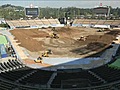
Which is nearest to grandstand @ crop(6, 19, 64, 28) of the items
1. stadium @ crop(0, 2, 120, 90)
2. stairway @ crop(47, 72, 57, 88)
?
stadium @ crop(0, 2, 120, 90)

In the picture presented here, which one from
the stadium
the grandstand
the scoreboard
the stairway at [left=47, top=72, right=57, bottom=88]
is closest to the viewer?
the stadium

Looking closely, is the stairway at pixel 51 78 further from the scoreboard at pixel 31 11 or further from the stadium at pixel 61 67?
the scoreboard at pixel 31 11

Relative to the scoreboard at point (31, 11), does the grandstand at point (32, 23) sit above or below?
below

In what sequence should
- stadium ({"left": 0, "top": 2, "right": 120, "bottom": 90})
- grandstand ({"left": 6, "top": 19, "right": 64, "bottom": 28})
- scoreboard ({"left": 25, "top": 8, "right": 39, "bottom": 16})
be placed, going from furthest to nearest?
scoreboard ({"left": 25, "top": 8, "right": 39, "bottom": 16})
grandstand ({"left": 6, "top": 19, "right": 64, "bottom": 28})
stadium ({"left": 0, "top": 2, "right": 120, "bottom": 90})

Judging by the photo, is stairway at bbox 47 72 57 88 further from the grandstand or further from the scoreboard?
the scoreboard

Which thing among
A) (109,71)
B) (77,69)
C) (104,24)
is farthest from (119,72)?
(104,24)

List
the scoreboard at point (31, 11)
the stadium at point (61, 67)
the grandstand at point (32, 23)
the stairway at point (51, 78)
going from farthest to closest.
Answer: the scoreboard at point (31, 11), the grandstand at point (32, 23), the stairway at point (51, 78), the stadium at point (61, 67)

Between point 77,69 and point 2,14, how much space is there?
398 feet

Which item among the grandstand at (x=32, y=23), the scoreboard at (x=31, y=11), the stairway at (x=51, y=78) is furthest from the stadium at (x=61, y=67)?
the scoreboard at (x=31, y=11)

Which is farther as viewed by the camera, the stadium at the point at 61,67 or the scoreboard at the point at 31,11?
the scoreboard at the point at 31,11

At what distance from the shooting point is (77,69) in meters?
39.1

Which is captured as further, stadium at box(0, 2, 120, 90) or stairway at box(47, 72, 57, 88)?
stairway at box(47, 72, 57, 88)

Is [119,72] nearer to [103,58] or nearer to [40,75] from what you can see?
[103,58]

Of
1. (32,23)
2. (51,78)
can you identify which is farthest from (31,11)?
(51,78)
